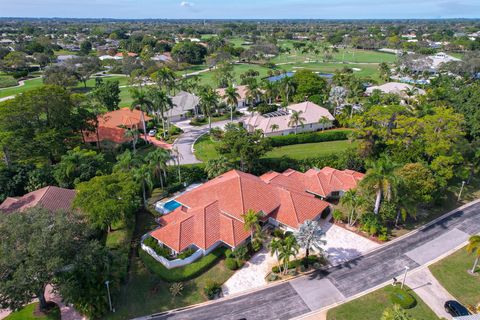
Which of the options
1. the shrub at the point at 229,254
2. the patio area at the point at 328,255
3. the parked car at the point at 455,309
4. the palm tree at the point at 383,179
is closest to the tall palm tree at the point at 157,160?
the shrub at the point at 229,254

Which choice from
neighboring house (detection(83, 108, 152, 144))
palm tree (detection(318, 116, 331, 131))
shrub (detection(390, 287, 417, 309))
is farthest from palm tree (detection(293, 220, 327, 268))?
neighboring house (detection(83, 108, 152, 144))

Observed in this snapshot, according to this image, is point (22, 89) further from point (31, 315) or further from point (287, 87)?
point (31, 315)

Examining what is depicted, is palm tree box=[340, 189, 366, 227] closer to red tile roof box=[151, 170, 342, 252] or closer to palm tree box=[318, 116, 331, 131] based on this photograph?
red tile roof box=[151, 170, 342, 252]

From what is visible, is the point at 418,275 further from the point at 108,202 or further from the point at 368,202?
the point at 108,202

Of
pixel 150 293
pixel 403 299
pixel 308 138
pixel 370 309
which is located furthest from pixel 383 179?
pixel 308 138

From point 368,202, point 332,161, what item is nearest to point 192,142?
point 332,161

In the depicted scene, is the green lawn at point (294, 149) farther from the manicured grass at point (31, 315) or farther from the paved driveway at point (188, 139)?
the manicured grass at point (31, 315)
